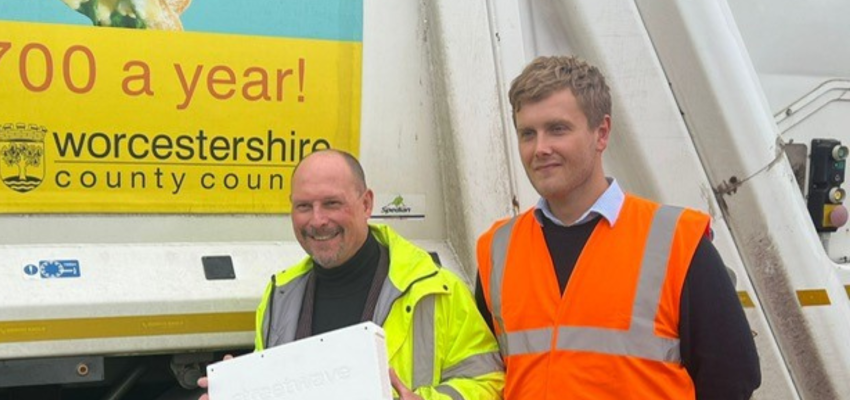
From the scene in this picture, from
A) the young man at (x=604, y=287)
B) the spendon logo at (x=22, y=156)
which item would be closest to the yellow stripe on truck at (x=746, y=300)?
the young man at (x=604, y=287)

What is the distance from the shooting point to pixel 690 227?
79.7 inches

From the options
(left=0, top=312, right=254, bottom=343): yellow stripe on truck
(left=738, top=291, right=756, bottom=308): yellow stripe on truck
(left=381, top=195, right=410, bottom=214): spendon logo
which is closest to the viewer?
(left=0, top=312, right=254, bottom=343): yellow stripe on truck

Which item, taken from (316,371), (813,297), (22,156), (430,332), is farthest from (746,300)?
(22,156)

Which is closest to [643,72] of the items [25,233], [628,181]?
[628,181]

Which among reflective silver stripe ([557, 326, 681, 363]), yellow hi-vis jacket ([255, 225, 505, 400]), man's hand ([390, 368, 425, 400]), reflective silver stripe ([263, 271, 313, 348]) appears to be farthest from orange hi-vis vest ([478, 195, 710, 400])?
reflective silver stripe ([263, 271, 313, 348])

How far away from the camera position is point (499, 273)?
2188 millimetres

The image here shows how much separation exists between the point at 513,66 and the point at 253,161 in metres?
0.67

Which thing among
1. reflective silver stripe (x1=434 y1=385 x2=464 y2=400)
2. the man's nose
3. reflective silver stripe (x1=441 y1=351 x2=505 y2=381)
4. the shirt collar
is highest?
the man's nose

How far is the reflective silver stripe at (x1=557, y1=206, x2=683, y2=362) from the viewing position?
2.00 meters

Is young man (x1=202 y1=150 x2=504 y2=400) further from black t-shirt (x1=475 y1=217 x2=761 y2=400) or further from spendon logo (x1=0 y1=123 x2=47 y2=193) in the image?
spendon logo (x1=0 y1=123 x2=47 y2=193)

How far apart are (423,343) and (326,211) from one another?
32 centimetres

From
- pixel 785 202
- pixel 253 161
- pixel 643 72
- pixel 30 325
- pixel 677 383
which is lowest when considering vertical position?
pixel 677 383

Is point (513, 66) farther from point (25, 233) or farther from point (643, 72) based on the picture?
point (25, 233)

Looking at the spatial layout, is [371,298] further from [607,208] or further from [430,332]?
[607,208]
